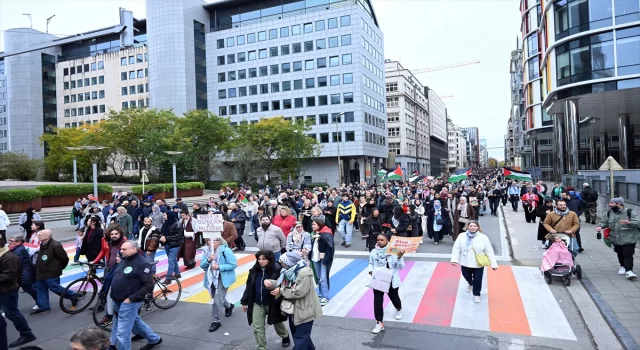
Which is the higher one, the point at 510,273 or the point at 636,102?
the point at 636,102

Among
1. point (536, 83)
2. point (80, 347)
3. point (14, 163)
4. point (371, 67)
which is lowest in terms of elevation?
point (80, 347)

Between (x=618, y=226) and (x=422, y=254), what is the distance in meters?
5.18

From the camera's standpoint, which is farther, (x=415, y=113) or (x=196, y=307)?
(x=415, y=113)

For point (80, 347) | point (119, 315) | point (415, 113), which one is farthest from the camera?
point (415, 113)

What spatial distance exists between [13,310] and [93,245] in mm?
2973

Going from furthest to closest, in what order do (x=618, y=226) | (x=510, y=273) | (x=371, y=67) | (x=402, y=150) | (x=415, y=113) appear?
(x=415, y=113) < (x=402, y=150) < (x=371, y=67) < (x=510, y=273) < (x=618, y=226)

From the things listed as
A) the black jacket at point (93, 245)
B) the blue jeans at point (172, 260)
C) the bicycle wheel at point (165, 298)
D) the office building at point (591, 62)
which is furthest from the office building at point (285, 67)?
the bicycle wheel at point (165, 298)

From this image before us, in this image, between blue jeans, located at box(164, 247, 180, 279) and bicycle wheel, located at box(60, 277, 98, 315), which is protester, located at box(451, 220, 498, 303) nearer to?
blue jeans, located at box(164, 247, 180, 279)

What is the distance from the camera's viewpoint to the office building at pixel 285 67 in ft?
196

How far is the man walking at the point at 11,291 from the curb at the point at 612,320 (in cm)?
859

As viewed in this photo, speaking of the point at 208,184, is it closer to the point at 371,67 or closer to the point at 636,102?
the point at 371,67

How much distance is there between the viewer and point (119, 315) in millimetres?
5824

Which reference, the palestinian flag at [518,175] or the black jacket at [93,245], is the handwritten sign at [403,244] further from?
the palestinian flag at [518,175]

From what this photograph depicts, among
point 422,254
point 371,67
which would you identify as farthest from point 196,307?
point 371,67
